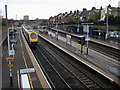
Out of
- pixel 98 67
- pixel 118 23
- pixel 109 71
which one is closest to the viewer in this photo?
pixel 109 71

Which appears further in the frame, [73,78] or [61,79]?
[73,78]

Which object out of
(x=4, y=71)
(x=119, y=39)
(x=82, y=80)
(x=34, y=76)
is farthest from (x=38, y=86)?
(x=119, y=39)

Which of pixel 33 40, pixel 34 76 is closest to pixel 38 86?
pixel 34 76

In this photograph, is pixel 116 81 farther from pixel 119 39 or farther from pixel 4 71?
pixel 119 39

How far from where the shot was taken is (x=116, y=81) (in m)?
12.4

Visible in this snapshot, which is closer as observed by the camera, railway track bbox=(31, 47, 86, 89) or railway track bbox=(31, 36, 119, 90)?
railway track bbox=(31, 36, 119, 90)

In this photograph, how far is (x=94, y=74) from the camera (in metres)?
15.3

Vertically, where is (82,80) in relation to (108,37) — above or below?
below

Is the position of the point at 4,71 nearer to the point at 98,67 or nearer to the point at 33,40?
the point at 98,67

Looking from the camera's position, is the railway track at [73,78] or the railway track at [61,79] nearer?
the railway track at [73,78]

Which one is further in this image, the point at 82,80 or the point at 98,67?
the point at 98,67

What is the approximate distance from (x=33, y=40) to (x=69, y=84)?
18775mm

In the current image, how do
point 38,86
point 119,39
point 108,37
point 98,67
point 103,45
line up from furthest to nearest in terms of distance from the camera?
1. point 108,37
2. point 119,39
3. point 103,45
4. point 98,67
5. point 38,86

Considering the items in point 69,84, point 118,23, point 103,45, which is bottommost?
point 69,84
